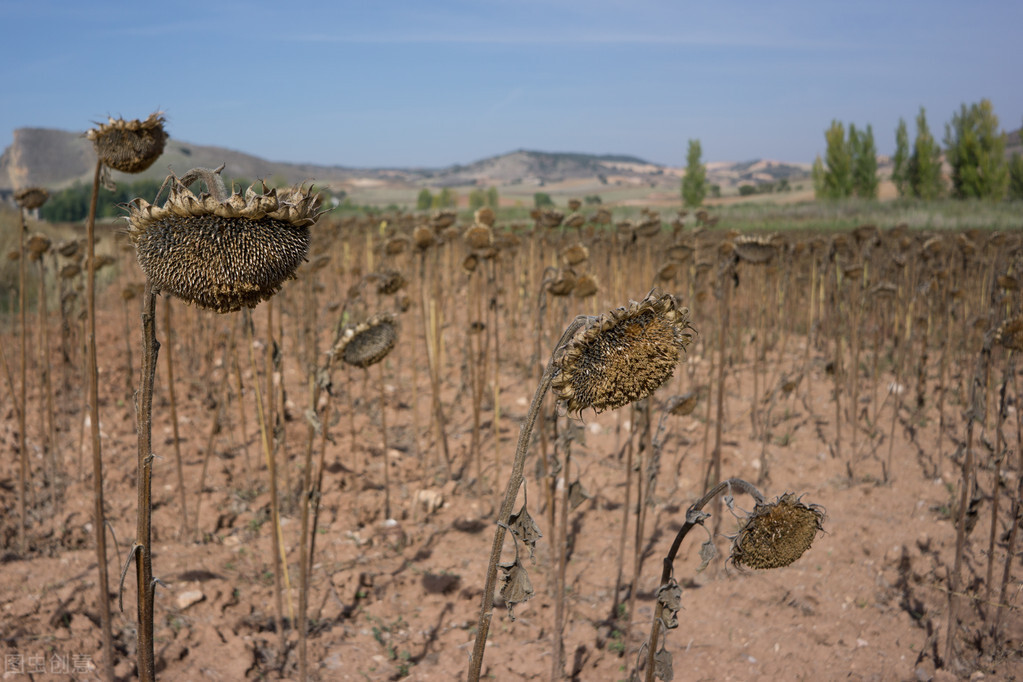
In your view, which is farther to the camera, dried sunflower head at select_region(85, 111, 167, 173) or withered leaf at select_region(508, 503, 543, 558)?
dried sunflower head at select_region(85, 111, 167, 173)

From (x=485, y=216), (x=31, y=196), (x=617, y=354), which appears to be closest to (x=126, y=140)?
(x=617, y=354)

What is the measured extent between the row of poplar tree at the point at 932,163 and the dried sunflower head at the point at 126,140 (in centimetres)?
4603

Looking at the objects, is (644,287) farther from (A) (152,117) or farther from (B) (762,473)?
(A) (152,117)

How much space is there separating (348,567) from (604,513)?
1813 mm

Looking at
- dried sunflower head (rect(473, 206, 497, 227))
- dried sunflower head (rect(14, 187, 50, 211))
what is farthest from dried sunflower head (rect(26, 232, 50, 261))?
dried sunflower head (rect(473, 206, 497, 227))

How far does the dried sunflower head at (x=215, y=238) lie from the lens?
4.81 ft

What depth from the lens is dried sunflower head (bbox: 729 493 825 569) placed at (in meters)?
1.76

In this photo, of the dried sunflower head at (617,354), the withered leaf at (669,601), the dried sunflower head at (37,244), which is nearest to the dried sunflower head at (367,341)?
the dried sunflower head at (617,354)

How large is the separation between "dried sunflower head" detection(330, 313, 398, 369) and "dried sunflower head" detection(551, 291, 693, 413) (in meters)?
1.49

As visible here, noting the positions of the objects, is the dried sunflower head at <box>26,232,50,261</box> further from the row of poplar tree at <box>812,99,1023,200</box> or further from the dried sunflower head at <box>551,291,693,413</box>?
the row of poplar tree at <box>812,99,1023,200</box>

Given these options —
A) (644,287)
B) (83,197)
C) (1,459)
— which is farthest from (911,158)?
(83,197)

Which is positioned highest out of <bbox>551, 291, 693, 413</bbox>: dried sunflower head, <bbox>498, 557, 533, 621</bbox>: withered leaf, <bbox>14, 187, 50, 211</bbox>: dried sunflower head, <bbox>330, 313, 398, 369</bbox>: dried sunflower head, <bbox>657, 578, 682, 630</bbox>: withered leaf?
<bbox>14, 187, 50, 211</bbox>: dried sunflower head

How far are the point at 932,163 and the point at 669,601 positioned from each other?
5220 centimetres

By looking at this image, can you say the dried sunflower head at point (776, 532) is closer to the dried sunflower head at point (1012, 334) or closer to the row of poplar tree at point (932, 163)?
the dried sunflower head at point (1012, 334)
